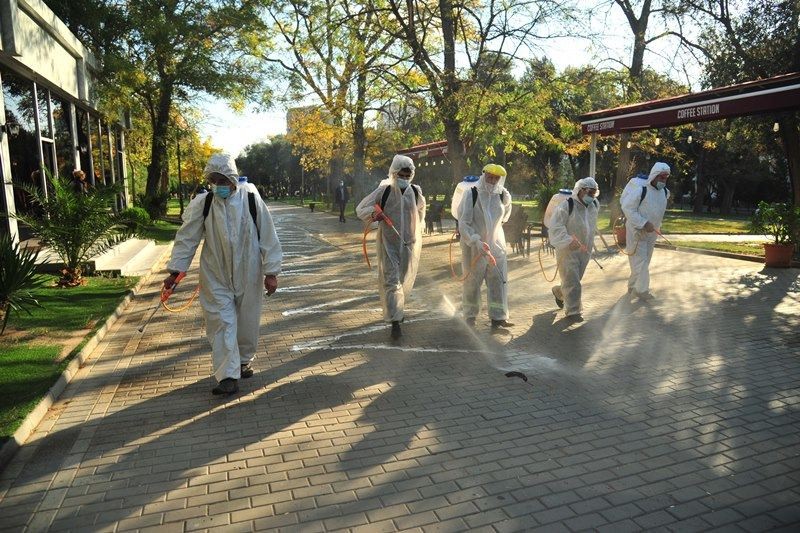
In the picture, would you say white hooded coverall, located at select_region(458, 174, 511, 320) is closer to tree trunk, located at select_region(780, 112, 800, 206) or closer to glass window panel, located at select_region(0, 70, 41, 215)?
glass window panel, located at select_region(0, 70, 41, 215)

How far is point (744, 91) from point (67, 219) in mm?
12353

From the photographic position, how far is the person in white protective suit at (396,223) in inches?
277

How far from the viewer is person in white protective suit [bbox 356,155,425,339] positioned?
704cm

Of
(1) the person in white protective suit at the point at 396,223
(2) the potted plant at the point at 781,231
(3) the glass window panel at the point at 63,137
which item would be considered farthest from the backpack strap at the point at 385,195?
(3) the glass window panel at the point at 63,137

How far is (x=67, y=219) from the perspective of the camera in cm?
965

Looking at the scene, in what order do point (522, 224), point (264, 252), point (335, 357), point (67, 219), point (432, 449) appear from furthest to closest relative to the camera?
point (522, 224), point (67, 219), point (335, 357), point (264, 252), point (432, 449)

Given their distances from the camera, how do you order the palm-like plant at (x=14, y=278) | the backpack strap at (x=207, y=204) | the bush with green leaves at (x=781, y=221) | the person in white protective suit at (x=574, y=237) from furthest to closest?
the bush with green leaves at (x=781, y=221) → the person in white protective suit at (x=574, y=237) → the palm-like plant at (x=14, y=278) → the backpack strap at (x=207, y=204)

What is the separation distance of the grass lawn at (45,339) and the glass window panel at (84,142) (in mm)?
9039

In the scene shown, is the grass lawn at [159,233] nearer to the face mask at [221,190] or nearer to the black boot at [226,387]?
the face mask at [221,190]

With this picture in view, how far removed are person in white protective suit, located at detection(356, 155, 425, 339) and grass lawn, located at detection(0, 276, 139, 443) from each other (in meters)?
3.33

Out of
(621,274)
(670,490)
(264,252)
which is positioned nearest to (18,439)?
(264,252)

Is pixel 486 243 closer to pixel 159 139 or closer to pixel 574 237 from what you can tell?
pixel 574 237

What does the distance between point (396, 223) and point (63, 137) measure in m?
12.2

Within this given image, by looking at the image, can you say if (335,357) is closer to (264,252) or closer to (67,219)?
(264,252)
